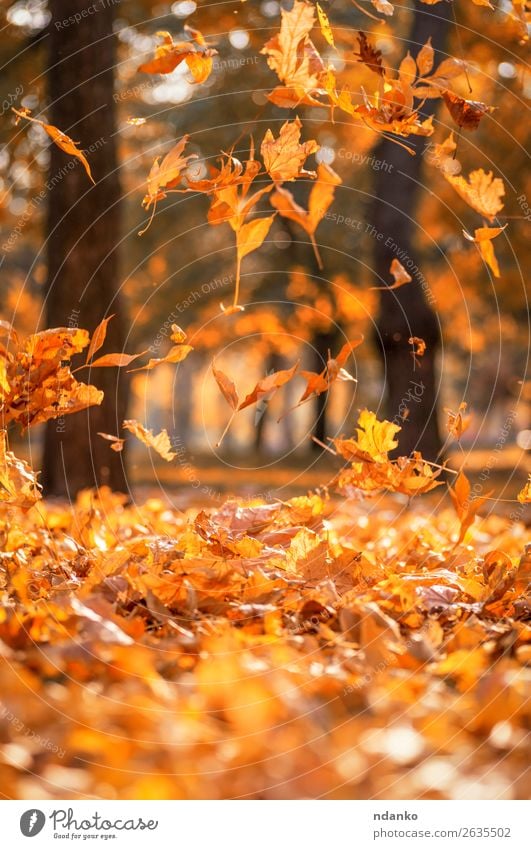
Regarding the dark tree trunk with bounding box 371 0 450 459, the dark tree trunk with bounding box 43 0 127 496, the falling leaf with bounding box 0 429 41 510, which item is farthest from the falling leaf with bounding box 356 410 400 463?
the dark tree trunk with bounding box 371 0 450 459

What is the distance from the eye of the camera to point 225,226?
12953 millimetres

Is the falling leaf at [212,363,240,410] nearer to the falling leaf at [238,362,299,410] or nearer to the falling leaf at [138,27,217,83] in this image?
the falling leaf at [238,362,299,410]

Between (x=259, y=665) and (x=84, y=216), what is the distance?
340 centimetres

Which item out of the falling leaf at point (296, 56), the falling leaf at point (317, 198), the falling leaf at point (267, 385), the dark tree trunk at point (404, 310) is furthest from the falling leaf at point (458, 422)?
the dark tree trunk at point (404, 310)

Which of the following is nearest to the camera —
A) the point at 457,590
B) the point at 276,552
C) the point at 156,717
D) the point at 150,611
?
the point at 156,717

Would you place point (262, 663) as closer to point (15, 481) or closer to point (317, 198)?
point (15, 481)

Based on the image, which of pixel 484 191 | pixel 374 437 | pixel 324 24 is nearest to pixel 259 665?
pixel 374 437

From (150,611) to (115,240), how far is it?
2930 millimetres

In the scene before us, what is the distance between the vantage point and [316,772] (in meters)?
1.14

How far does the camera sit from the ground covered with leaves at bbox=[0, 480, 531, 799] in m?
1.19

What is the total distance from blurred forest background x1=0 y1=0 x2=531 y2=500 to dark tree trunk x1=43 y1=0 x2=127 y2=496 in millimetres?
12
